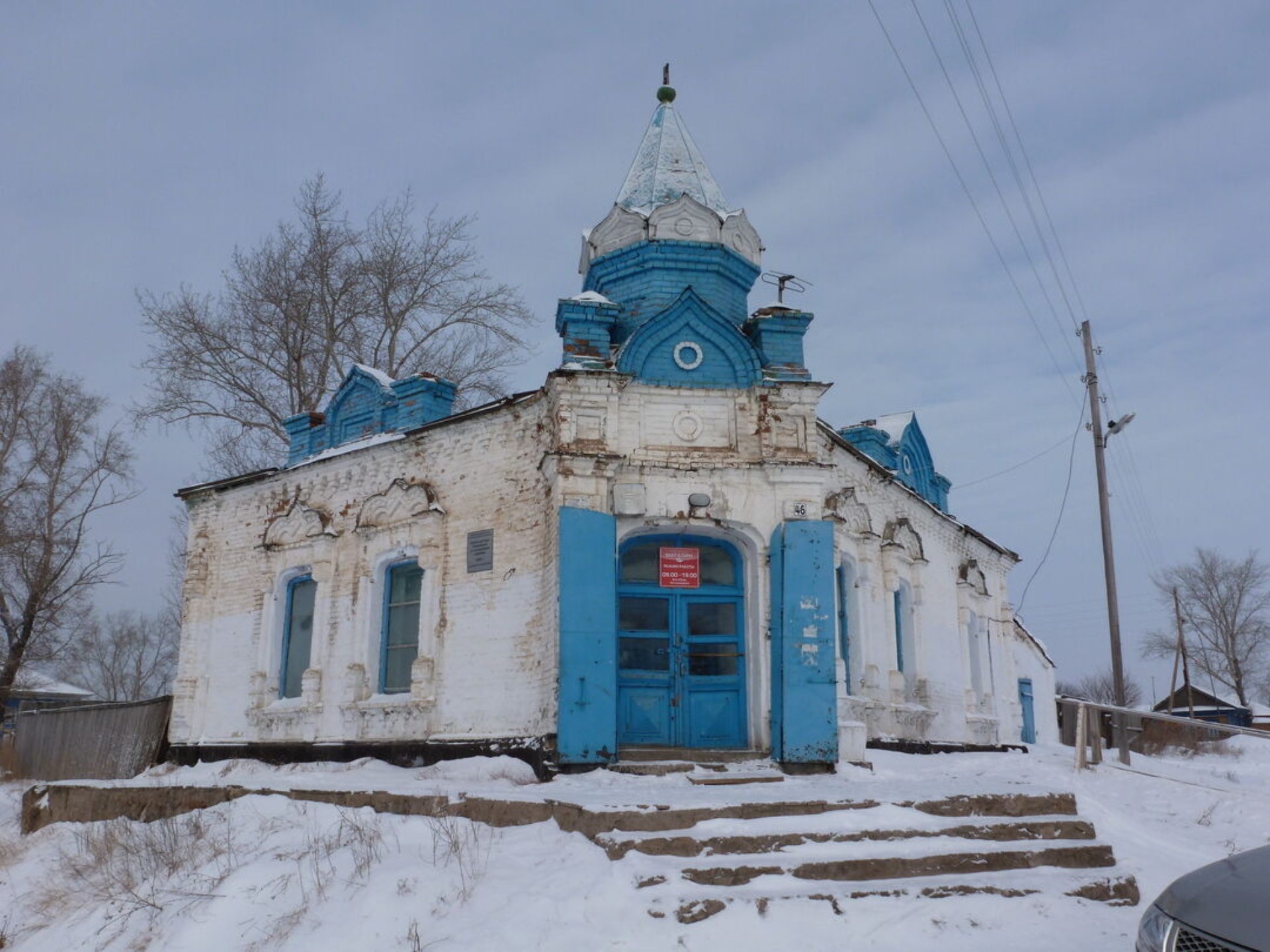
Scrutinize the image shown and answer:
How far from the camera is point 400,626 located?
13500 mm

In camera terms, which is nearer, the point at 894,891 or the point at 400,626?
the point at 894,891

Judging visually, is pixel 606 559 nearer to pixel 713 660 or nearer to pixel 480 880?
pixel 713 660

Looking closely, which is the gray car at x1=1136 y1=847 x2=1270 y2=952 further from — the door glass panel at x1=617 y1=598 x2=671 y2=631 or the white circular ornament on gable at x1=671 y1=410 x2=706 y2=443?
the white circular ornament on gable at x1=671 y1=410 x2=706 y2=443

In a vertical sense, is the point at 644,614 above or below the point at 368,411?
below

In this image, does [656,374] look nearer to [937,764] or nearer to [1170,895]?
[937,764]

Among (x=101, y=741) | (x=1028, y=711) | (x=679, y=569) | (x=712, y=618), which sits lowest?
(x=101, y=741)

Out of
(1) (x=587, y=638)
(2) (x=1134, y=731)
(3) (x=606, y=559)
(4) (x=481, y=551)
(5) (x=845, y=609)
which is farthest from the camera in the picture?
(5) (x=845, y=609)

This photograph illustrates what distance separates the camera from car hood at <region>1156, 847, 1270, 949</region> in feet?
13.9

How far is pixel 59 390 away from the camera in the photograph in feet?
92.2

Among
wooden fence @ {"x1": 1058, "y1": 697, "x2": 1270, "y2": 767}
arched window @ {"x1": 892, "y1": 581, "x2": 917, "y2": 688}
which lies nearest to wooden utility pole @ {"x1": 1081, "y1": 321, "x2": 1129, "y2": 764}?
wooden fence @ {"x1": 1058, "y1": 697, "x2": 1270, "y2": 767}

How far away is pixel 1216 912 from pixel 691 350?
8.36 m

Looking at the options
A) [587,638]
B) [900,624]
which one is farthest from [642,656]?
[900,624]

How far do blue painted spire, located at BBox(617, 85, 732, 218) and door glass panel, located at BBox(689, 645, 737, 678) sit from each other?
5175mm

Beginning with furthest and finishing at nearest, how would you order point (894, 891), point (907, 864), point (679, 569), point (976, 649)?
point (976, 649) < point (679, 569) < point (907, 864) < point (894, 891)
